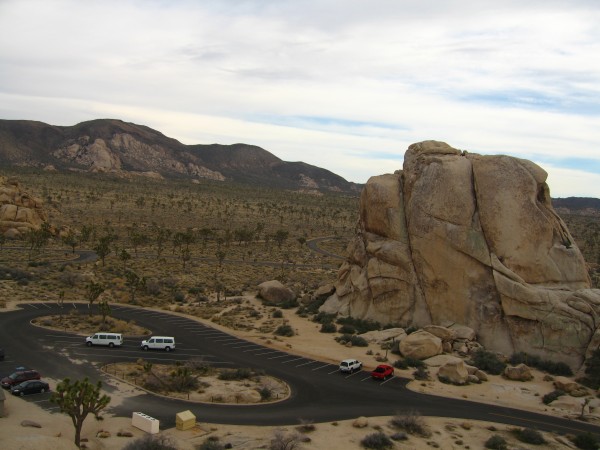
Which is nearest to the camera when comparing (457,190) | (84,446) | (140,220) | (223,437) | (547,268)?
(84,446)

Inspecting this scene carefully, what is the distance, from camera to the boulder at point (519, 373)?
37906 mm

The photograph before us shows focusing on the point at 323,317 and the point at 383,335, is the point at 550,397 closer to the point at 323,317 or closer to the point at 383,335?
the point at 383,335

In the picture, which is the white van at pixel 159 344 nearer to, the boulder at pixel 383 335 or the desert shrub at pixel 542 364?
the boulder at pixel 383 335

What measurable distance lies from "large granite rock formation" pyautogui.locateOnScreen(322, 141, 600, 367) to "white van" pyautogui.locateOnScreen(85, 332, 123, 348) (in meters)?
22.9

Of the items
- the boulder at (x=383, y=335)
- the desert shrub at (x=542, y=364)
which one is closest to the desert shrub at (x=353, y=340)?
the boulder at (x=383, y=335)

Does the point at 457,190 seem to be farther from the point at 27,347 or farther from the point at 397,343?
the point at 27,347

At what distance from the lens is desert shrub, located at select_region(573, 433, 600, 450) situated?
2739 centimetres

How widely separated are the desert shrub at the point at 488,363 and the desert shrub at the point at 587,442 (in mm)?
11396

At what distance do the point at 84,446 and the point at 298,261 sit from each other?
6980 cm

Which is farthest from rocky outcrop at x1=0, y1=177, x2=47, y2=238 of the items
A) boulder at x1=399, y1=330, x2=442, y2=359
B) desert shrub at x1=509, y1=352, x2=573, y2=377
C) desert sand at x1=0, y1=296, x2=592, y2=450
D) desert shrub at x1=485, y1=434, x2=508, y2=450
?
desert shrub at x1=485, y1=434, x2=508, y2=450

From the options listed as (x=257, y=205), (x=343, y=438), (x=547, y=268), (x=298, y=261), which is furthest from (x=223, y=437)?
(x=257, y=205)

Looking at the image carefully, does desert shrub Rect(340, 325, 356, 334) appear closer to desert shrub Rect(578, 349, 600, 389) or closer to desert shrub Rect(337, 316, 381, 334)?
desert shrub Rect(337, 316, 381, 334)

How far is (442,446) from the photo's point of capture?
27.0 m

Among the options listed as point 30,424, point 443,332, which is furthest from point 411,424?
point 30,424
